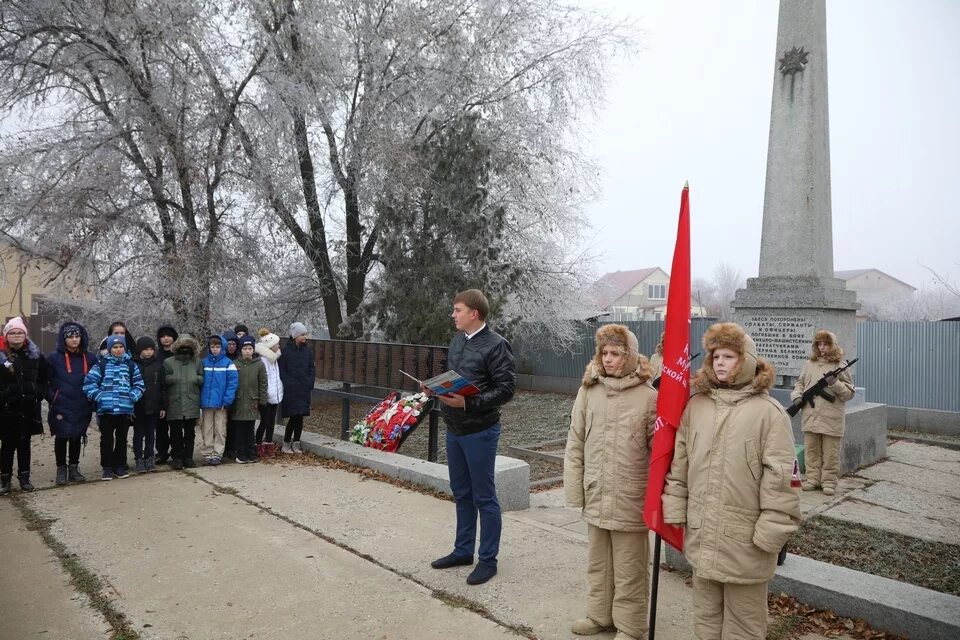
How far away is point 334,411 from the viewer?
46.8ft

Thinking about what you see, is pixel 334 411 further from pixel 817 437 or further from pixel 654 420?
pixel 654 420

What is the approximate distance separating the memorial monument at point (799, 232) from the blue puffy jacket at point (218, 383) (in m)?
6.71

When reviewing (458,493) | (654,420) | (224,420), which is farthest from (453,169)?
(654,420)

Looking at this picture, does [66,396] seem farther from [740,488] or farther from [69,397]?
[740,488]

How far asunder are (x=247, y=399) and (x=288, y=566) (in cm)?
366

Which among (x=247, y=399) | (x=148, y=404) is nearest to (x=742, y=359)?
(x=247, y=399)

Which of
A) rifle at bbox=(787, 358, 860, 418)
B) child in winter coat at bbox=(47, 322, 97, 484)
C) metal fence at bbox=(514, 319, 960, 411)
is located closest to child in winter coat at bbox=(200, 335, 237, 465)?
child in winter coat at bbox=(47, 322, 97, 484)

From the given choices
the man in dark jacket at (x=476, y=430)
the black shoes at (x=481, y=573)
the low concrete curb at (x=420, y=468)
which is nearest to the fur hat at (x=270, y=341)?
the low concrete curb at (x=420, y=468)

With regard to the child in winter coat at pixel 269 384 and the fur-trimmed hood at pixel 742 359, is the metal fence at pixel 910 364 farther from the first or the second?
A: the fur-trimmed hood at pixel 742 359

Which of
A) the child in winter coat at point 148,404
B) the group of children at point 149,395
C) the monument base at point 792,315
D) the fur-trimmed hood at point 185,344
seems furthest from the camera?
the monument base at point 792,315

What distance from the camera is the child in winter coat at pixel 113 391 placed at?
21.7 feet

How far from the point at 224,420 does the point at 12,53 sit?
741 cm

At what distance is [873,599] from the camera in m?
3.49

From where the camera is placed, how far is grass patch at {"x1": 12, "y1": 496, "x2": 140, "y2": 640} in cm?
354
